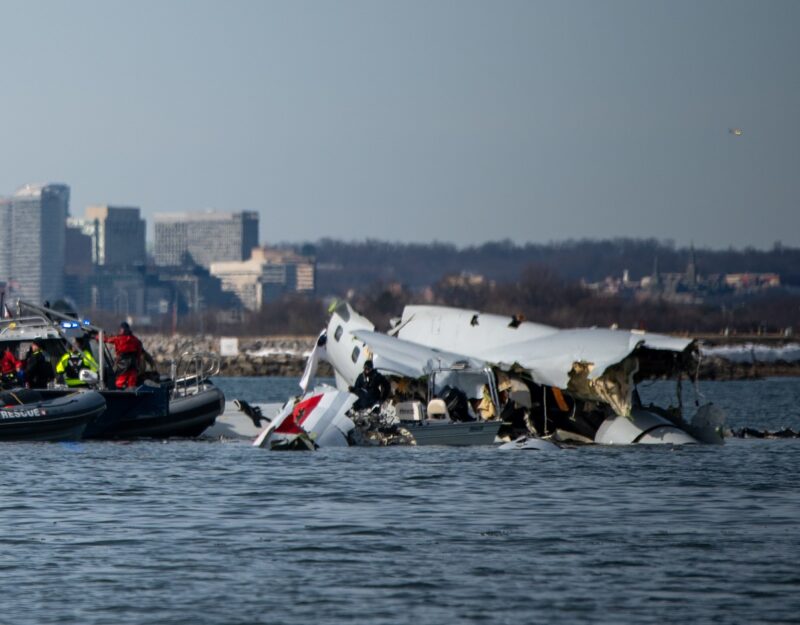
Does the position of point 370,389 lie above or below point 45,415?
above

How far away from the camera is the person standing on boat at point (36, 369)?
119 ft

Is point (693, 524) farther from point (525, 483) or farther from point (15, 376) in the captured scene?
point (15, 376)

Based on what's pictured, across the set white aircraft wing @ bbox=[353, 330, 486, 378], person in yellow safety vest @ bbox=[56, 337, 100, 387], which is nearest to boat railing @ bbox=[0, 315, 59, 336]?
person in yellow safety vest @ bbox=[56, 337, 100, 387]

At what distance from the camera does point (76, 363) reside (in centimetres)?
3778

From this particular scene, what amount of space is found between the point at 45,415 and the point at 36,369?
286 cm

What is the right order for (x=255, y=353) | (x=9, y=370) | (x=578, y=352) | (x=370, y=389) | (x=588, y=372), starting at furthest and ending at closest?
(x=255, y=353), (x=9, y=370), (x=370, y=389), (x=578, y=352), (x=588, y=372)

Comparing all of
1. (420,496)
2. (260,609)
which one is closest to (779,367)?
(420,496)

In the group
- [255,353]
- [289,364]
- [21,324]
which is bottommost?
[255,353]

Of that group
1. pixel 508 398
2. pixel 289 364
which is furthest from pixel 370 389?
pixel 289 364

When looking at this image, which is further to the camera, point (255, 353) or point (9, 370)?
point (255, 353)

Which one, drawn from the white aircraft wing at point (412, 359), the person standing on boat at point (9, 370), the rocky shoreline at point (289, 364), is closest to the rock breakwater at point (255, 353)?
the rocky shoreline at point (289, 364)

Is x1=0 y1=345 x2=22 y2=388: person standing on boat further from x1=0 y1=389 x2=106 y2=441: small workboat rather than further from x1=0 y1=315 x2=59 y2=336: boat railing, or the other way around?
x1=0 y1=389 x2=106 y2=441: small workboat

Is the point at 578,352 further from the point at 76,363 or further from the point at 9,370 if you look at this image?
the point at 9,370

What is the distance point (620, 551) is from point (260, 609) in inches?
204
